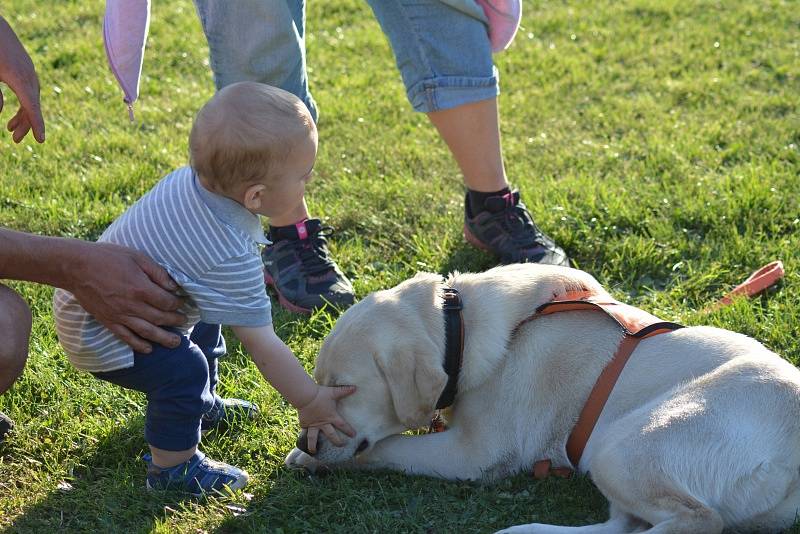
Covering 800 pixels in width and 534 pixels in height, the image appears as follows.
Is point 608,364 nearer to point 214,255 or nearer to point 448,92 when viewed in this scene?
point 214,255

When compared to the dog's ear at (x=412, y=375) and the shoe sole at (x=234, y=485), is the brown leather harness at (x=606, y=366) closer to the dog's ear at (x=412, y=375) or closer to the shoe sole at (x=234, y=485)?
the dog's ear at (x=412, y=375)

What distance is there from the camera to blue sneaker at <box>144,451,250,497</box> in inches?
122

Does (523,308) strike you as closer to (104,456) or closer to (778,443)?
(778,443)

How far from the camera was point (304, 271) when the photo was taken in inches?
170

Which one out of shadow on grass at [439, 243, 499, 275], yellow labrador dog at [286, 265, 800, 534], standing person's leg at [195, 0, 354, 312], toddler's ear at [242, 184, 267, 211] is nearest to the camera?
yellow labrador dog at [286, 265, 800, 534]

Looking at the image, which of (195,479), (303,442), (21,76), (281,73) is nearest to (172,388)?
(195,479)

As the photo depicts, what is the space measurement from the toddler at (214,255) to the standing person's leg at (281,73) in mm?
1138

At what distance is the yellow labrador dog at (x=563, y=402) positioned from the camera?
8.93 feet

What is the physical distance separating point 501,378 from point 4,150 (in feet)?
12.8

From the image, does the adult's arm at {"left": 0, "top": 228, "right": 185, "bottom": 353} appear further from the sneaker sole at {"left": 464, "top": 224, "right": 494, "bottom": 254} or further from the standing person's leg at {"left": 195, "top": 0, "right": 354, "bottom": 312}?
the sneaker sole at {"left": 464, "top": 224, "right": 494, "bottom": 254}

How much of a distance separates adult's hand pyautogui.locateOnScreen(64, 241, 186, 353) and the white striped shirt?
6cm

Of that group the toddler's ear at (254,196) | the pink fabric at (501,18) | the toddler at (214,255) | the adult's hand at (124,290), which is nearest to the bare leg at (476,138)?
the pink fabric at (501,18)

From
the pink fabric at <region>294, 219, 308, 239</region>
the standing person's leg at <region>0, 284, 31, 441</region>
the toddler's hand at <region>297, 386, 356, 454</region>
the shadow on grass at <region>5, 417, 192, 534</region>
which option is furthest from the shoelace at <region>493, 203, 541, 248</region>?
the standing person's leg at <region>0, 284, 31, 441</region>

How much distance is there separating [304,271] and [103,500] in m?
1.53
